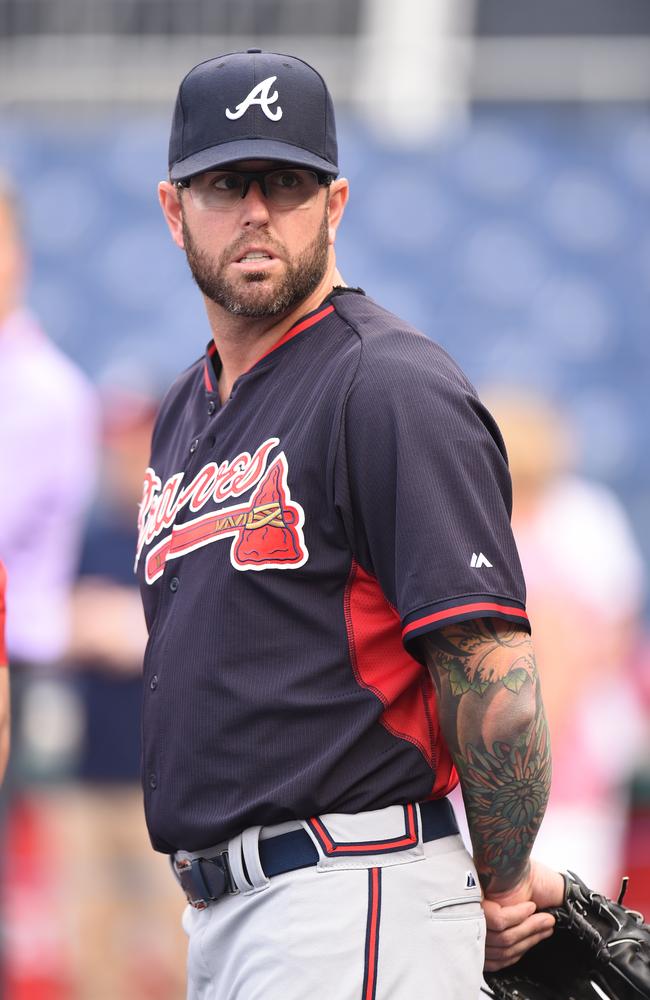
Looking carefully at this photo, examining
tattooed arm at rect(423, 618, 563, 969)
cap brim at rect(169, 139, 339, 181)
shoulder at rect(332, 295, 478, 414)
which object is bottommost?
tattooed arm at rect(423, 618, 563, 969)

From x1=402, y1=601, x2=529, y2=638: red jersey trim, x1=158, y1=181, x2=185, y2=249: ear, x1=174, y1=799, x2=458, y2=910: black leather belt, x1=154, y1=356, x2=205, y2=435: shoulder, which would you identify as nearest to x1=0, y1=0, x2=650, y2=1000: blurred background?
x1=154, y1=356, x2=205, y2=435: shoulder

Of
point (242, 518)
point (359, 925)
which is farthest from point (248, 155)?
point (359, 925)

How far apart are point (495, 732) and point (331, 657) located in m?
0.24

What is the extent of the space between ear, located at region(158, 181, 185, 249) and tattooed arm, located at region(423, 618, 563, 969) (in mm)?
784

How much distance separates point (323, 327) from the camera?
7.13ft

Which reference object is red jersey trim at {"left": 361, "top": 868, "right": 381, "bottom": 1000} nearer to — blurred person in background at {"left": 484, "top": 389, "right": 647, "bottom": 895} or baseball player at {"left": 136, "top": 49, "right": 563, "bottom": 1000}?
baseball player at {"left": 136, "top": 49, "right": 563, "bottom": 1000}

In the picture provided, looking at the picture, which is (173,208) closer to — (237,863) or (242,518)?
(242,518)

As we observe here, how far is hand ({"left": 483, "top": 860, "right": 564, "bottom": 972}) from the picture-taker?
7.04ft

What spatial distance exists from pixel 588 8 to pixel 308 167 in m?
9.28

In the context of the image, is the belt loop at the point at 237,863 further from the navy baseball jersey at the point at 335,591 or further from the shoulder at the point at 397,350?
the shoulder at the point at 397,350

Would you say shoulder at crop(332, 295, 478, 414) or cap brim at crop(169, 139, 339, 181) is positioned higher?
cap brim at crop(169, 139, 339, 181)

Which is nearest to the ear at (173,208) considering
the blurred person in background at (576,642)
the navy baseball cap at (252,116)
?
the navy baseball cap at (252,116)

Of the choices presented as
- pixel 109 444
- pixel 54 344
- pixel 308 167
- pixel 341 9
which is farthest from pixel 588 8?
pixel 308 167

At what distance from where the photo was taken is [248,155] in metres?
2.10
